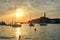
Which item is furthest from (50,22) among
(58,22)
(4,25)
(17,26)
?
(17,26)

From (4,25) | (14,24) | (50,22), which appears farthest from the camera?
(50,22)

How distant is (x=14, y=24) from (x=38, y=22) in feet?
139

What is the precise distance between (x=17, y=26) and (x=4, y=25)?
93.6 feet

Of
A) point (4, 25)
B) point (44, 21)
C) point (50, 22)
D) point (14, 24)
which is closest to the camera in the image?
point (14, 24)

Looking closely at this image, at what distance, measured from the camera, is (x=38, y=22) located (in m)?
137

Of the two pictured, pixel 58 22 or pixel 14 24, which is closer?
pixel 14 24

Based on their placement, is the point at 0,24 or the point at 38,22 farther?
the point at 38,22

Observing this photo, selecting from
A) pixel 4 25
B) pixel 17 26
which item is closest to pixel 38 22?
pixel 4 25

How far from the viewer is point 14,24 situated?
96.1 meters

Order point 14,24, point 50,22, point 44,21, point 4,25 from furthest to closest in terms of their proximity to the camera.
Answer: point 50,22 → point 44,21 → point 4,25 → point 14,24

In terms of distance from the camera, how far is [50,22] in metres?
→ 145

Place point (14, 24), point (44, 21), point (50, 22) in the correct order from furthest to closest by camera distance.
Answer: point (50, 22) → point (44, 21) → point (14, 24)

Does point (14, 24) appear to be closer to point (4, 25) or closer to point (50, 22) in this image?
point (4, 25)

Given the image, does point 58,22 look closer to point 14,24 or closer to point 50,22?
point 50,22
